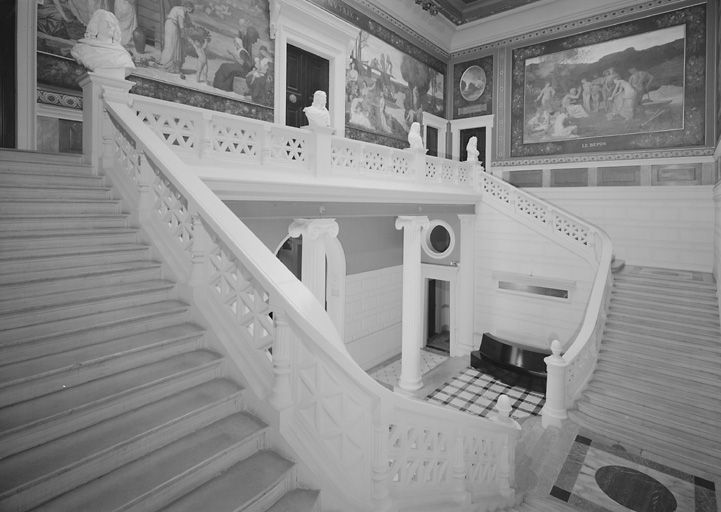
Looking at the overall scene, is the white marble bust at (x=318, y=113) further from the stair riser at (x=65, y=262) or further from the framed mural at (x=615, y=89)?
the framed mural at (x=615, y=89)

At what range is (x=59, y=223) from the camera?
400cm

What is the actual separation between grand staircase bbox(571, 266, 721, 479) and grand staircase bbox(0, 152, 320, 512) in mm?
5798

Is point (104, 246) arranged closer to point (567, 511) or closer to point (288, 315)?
point (288, 315)

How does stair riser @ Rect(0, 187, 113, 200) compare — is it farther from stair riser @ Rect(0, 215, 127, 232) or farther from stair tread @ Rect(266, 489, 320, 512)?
stair tread @ Rect(266, 489, 320, 512)

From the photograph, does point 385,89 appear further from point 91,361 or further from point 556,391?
point 91,361

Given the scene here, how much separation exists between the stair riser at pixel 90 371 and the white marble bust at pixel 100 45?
375 centimetres

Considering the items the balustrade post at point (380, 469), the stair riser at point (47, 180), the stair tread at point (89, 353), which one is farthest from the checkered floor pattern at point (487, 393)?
the stair riser at point (47, 180)

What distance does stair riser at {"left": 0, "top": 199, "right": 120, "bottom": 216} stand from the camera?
3945 millimetres

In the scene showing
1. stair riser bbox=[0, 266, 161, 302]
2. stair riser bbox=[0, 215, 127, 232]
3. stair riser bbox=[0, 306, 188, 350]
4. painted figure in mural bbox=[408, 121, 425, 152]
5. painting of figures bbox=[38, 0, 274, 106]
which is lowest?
stair riser bbox=[0, 306, 188, 350]

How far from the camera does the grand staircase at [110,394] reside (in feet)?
6.98

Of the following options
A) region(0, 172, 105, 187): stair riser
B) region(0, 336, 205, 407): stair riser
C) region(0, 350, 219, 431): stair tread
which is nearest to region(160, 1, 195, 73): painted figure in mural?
region(0, 172, 105, 187): stair riser

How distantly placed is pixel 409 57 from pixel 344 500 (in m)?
13.8

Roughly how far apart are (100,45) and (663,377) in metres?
9.52

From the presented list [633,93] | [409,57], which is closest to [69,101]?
[409,57]
